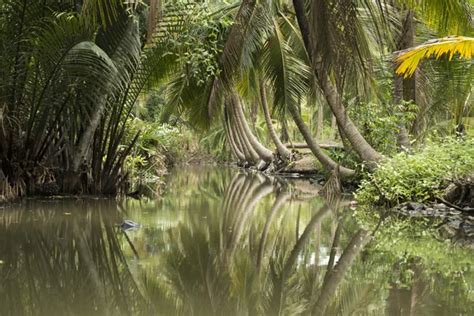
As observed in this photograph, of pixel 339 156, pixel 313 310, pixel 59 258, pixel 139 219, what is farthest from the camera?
pixel 339 156

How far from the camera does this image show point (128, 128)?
16.0m

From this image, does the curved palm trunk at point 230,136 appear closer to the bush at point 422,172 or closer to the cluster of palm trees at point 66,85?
the cluster of palm trees at point 66,85

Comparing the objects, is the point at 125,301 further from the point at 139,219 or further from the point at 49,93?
the point at 49,93

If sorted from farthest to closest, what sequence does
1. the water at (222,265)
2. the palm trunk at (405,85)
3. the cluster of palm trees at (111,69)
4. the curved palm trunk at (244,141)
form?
the curved palm trunk at (244,141) < the palm trunk at (405,85) < the cluster of palm trees at (111,69) < the water at (222,265)

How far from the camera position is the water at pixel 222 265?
4.86 metres

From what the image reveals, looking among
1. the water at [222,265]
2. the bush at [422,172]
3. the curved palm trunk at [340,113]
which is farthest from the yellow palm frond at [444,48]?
the water at [222,265]

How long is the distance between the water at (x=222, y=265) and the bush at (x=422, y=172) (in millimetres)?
1229

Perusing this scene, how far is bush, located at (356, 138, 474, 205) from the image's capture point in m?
10.6

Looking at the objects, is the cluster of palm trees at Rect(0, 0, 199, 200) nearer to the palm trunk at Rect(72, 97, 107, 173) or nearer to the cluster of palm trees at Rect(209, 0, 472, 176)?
the palm trunk at Rect(72, 97, 107, 173)

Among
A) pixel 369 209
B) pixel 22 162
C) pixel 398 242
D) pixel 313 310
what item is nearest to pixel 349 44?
pixel 398 242

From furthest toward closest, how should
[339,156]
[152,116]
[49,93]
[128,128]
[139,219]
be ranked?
1. [152,116]
2. [339,156]
3. [128,128]
4. [49,93]
5. [139,219]

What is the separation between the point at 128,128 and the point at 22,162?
4596mm

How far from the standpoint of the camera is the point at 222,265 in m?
6.38

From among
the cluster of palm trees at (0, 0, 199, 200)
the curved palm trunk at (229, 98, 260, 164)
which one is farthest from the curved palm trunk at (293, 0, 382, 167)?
the curved palm trunk at (229, 98, 260, 164)
